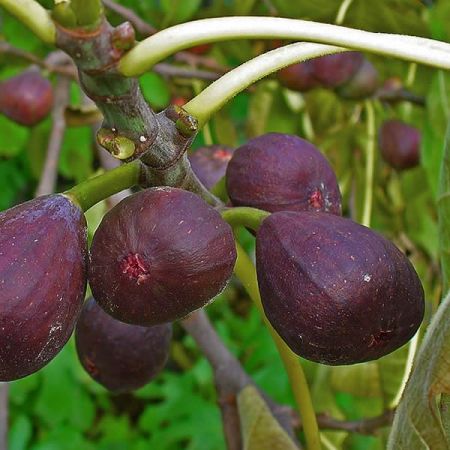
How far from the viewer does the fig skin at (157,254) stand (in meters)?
0.66

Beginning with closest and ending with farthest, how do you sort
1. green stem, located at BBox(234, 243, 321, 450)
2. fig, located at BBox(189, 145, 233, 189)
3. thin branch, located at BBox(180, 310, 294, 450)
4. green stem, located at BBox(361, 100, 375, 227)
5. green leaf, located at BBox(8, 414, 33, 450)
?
1. green stem, located at BBox(234, 243, 321, 450)
2. fig, located at BBox(189, 145, 233, 189)
3. thin branch, located at BBox(180, 310, 294, 450)
4. green stem, located at BBox(361, 100, 375, 227)
5. green leaf, located at BBox(8, 414, 33, 450)

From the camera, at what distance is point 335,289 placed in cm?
69

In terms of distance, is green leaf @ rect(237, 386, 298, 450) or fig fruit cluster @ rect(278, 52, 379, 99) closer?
green leaf @ rect(237, 386, 298, 450)

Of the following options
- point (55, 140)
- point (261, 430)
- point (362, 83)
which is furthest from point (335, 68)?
point (261, 430)

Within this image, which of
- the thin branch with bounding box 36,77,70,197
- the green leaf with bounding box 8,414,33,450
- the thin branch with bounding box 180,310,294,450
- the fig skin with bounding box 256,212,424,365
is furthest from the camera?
the green leaf with bounding box 8,414,33,450

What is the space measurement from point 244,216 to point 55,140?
0.80m

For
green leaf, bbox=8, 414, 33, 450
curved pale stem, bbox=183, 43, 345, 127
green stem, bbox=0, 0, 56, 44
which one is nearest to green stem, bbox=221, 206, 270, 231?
curved pale stem, bbox=183, 43, 345, 127

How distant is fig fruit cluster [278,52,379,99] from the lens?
5.74 feet

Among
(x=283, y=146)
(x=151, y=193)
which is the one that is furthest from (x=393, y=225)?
(x=151, y=193)

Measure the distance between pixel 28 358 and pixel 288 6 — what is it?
1.34 meters

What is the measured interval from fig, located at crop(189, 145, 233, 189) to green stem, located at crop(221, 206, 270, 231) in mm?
156

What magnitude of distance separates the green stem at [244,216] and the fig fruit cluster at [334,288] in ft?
0.06

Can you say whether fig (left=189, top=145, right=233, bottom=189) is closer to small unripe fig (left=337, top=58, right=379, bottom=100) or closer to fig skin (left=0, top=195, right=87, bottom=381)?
fig skin (left=0, top=195, right=87, bottom=381)

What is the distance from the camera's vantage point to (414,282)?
2.39 feet
